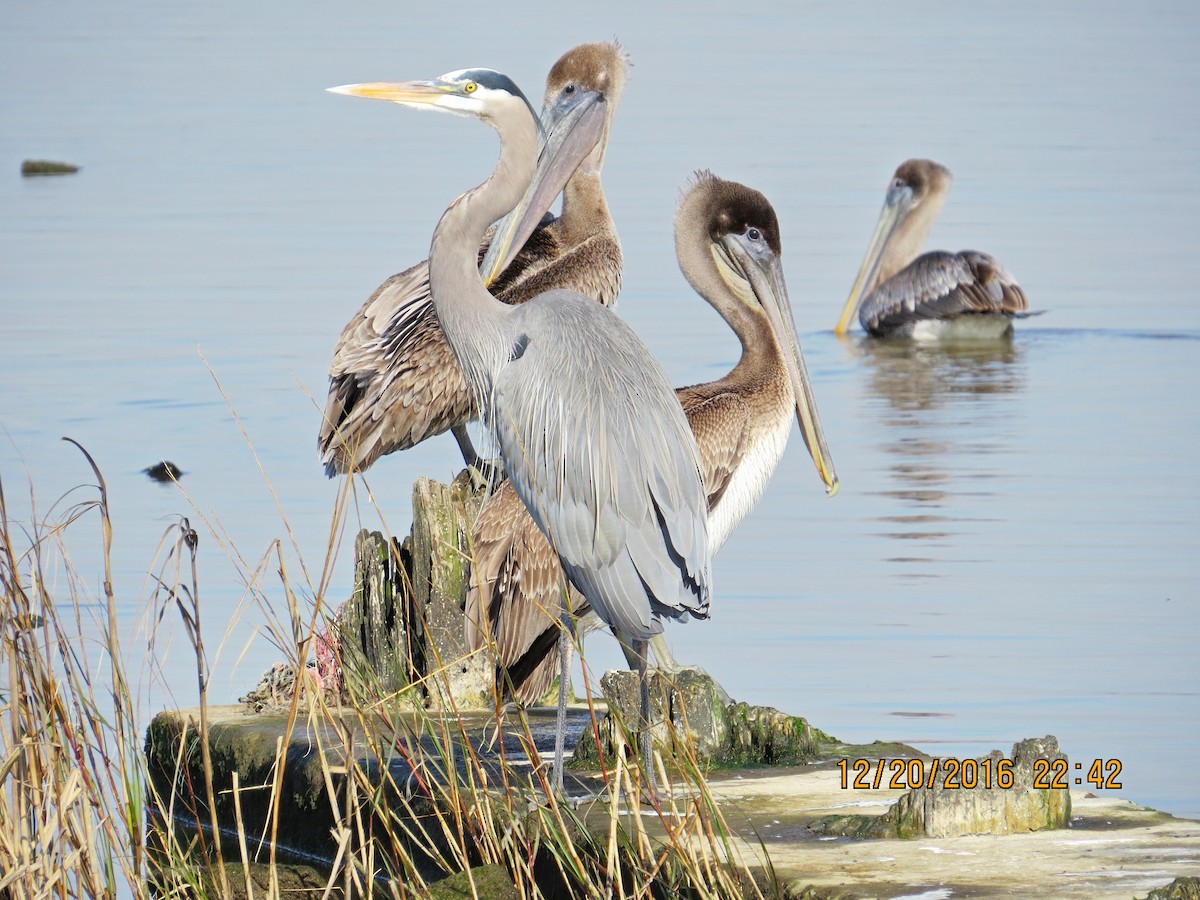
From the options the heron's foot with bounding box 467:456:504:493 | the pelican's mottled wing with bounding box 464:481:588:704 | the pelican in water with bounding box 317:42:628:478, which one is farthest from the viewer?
the pelican in water with bounding box 317:42:628:478

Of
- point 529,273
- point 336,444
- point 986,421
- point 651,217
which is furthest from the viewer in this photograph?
point 651,217

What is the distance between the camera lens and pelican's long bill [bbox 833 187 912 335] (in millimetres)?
17047

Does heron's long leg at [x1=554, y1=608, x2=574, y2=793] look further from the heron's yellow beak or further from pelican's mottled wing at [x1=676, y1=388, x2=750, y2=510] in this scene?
the heron's yellow beak

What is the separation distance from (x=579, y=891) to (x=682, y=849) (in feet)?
1.77

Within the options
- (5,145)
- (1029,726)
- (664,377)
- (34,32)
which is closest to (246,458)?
(1029,726)

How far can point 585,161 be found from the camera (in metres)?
9.06

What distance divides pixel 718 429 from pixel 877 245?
11.4m

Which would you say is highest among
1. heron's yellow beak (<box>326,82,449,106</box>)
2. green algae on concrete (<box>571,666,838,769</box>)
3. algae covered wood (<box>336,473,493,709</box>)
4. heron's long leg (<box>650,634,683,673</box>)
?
heron's yellow beak (<box>326,82,449,106</box>)

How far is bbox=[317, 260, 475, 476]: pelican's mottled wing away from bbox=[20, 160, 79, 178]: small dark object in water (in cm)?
1524

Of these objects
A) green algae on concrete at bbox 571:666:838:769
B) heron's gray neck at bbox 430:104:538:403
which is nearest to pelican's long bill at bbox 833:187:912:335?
heron's gray neck at bbox 430:104:538:403

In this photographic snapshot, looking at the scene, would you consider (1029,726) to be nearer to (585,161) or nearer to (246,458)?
(585,161)

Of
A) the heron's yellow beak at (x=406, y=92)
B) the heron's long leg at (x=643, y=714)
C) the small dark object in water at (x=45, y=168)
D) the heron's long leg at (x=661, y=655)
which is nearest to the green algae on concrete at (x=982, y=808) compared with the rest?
the heron's long leg at (x=643, y=714)

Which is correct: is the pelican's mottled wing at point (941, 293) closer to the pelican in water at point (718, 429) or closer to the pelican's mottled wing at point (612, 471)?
the pelican in water at point (718, 429)

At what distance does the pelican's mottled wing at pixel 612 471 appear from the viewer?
5254mm
